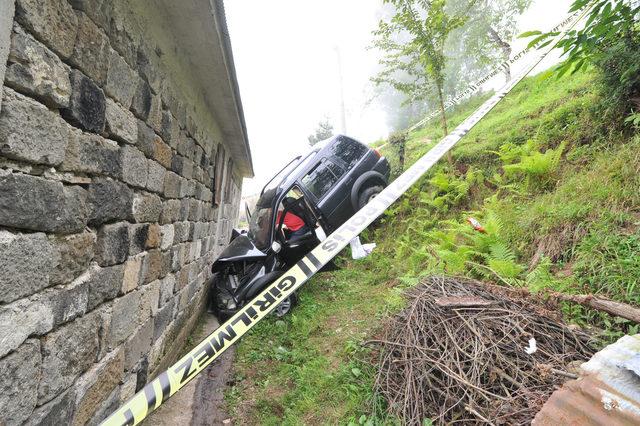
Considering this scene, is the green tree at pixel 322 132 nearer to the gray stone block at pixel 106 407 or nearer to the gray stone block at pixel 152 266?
the gray stone block at pixel 152 266

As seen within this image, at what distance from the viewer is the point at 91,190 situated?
1.92 metres

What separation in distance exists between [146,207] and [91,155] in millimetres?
949

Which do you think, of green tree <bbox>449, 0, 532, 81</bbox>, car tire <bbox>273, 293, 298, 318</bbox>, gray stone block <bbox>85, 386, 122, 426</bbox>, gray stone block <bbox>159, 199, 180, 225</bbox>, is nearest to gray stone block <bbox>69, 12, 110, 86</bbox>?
gray stone block <bbox>159, 199, 180, 225</bbox>

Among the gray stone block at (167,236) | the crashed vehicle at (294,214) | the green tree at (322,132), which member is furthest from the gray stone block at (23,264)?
the green tree at (322,132)

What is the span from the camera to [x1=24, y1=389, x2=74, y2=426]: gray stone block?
1514 millimetres

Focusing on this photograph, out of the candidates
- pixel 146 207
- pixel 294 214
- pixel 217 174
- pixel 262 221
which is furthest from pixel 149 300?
pixel 217 174

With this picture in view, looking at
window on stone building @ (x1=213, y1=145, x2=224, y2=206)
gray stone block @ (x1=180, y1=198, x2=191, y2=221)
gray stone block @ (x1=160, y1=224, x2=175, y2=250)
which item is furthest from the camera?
window on stone building @ (x1=213, y1=145, x2=224, y2=206)

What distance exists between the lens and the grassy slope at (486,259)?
9.44 ft

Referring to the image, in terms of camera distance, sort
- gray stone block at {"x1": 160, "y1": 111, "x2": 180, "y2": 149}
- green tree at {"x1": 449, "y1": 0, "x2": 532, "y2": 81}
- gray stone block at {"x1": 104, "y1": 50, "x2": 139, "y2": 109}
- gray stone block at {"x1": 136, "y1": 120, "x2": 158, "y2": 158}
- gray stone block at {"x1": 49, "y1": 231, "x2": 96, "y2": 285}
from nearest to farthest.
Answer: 1. gray stone block at {"x1": 49, "y1": 231, "x2": 96, "y2": 285}
2. gray stone block at {"x1": 104, "y1": 50, "x2": 139, "y2": 109}
3. gray stone block at {"x1": 136, "y1": 120, "x2": 158, "y2": 158}
4. gray stone block at {"x1": 160, "y1": 111, "x2": 180, "y2": 149}
5. green tree at {"x1": 449, "y1": 0, "x2": 532, "y2": 81}

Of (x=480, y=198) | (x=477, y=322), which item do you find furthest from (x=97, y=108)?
(x=480, y=198)

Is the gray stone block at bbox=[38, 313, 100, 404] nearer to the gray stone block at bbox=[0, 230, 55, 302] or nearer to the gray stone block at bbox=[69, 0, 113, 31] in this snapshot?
the gray stone block at bbox=[0, 230, 55, 302]

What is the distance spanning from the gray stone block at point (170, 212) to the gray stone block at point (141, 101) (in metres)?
0.97

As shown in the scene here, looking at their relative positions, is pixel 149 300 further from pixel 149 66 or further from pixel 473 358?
pixel 473 358

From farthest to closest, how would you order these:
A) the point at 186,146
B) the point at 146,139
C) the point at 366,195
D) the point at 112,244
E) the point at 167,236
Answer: the point at 366,195, the point at 186,146, the point at 167,236, the point at 146,139, the point at 112,244
